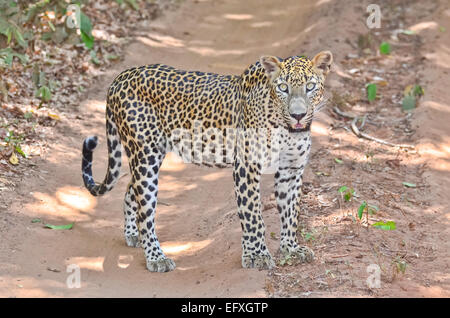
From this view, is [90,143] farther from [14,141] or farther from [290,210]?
[14,141]

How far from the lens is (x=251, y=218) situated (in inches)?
295

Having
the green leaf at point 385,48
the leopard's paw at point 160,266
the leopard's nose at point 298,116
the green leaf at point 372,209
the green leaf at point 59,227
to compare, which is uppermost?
the leopard's nose at point 298,116

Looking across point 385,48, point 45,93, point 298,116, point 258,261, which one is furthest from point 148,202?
point 385,48

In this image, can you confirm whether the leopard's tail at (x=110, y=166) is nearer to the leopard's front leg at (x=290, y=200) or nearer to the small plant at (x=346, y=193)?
the leopard's front leg at (x=290, y=200)

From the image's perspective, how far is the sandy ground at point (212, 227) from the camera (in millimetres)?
7320

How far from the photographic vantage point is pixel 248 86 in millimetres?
7742

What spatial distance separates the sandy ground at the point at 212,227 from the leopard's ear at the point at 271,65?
2.13 meters

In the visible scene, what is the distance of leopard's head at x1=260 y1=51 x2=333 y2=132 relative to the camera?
701cm

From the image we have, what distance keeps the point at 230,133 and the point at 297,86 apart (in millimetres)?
1144

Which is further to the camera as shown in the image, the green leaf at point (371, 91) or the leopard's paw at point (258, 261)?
the green leaf at point (371, 91)

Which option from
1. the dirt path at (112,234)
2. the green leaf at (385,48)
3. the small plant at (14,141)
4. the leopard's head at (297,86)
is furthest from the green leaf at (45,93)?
the green leaf at (385,48)

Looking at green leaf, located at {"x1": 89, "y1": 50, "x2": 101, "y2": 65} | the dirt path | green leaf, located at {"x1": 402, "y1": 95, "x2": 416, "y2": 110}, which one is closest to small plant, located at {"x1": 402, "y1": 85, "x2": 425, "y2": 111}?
green leaf, located at {"x1": 402, "y1": 95, "x2": 416, "y2": 110}
